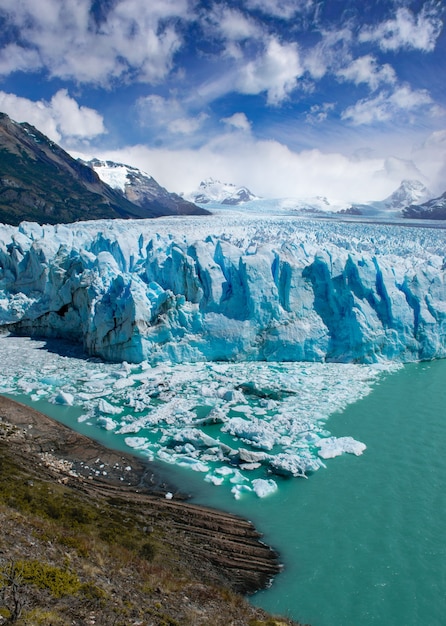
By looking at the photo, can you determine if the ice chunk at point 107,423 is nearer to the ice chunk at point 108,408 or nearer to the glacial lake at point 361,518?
the glacial lake at point 361,518

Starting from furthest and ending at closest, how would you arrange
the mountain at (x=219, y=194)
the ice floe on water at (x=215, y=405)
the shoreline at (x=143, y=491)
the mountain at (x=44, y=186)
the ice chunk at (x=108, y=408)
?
1. the mountain at (x=219, y=194)
2. the mountain at (x=44, y=186)
3. the ice chunk at (x=108, y=408)
4. the ice floe on water at (x=215, y=405)
5. the shoreline at (x=143, y=491)

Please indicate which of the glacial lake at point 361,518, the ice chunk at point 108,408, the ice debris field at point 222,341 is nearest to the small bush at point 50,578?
the glacial lake at point 361,518

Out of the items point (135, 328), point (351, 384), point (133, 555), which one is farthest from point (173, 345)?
point (133, 555)

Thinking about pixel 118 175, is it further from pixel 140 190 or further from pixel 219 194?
pixel 219 194

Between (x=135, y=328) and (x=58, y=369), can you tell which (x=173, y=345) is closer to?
(x=135, y=328)

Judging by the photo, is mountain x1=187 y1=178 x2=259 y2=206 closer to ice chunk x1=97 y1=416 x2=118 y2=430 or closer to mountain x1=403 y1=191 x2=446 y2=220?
mountain x1=403 y1=191 x2=446 y2=220

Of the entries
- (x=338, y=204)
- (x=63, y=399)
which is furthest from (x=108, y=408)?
(x=338, y=204)
